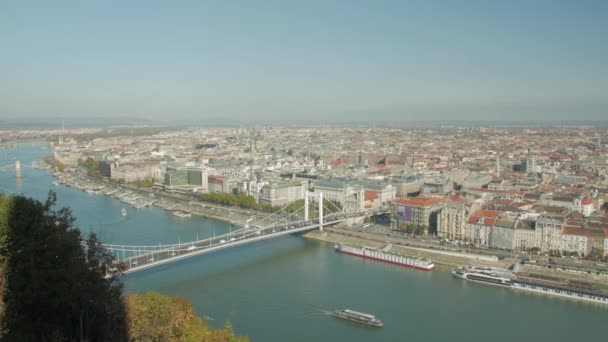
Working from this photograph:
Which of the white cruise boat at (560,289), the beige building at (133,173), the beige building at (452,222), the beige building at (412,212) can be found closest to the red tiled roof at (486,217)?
the beige building at (452,222)

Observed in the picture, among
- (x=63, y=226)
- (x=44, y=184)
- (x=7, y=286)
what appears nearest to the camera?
(x=7, y=286)

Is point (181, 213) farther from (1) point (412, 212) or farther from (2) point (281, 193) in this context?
(1) point (412, 212)

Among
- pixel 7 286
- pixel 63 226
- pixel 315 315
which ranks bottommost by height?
→ pixel 315 315

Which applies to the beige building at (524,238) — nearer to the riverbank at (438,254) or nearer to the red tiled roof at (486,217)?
the red tiled roof at (486,217)

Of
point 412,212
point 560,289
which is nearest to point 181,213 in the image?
point 412,212

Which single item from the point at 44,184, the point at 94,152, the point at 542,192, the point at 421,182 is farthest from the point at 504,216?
the point at 94,152

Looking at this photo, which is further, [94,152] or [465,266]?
[94,152]

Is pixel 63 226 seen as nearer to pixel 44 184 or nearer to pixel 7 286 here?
pixel 7 286
